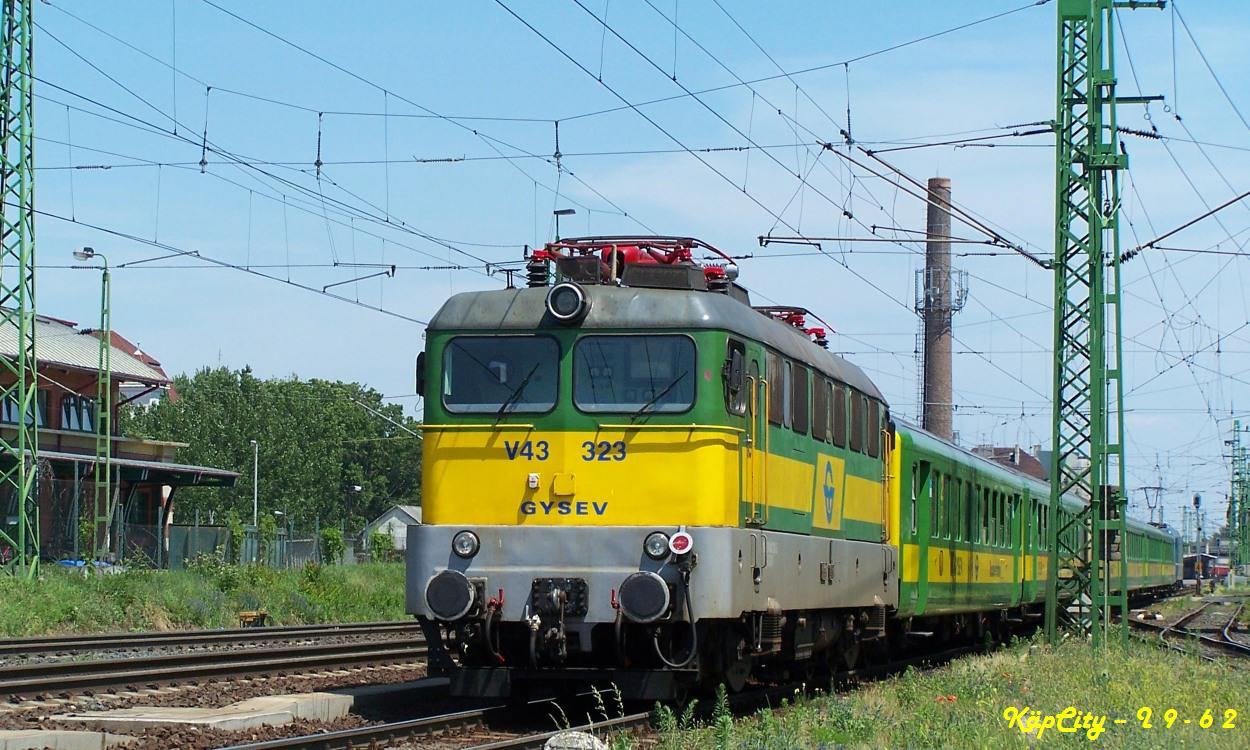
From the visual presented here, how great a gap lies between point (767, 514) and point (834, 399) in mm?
3132

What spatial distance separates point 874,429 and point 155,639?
10.1 meters

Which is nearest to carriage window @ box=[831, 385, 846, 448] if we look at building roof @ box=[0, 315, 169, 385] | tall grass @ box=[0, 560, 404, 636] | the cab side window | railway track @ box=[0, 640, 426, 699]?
the cab side window

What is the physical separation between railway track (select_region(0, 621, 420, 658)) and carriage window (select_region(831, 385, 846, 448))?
9.90 metres

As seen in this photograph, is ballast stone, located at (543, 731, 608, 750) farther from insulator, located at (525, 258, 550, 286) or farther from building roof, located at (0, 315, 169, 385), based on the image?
building roof, located at (0, 315, 169, 385)

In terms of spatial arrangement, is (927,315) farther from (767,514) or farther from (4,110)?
(767,514)

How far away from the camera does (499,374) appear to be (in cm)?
1367

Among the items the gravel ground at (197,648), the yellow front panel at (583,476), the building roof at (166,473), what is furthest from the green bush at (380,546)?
the yellow front panel at (583,476)

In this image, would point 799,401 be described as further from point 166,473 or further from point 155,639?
point 166,473

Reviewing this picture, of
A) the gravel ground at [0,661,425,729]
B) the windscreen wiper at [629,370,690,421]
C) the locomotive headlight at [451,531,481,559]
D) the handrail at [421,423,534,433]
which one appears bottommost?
the gravel ground at [0,661,425,729]

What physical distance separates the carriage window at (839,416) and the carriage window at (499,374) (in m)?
4.37

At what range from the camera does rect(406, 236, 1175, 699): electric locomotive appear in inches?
508

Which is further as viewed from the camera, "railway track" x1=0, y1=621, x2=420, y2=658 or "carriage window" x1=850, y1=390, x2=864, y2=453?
"railway track" x1=0, y1=621, x2=420, y2=658

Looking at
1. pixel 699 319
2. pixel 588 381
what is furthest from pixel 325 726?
pixel 699 319

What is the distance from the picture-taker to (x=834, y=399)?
17.0 m
